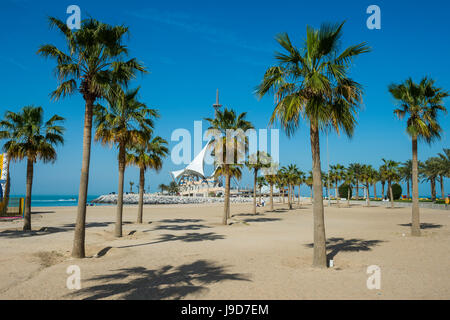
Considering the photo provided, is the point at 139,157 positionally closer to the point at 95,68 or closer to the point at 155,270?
the point at 95,68

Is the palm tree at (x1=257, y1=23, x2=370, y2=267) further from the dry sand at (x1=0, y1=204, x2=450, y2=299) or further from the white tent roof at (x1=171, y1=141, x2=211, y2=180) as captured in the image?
the white tent roof at (x1=171, y1=141, x2=211, y2=180)

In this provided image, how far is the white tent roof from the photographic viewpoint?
465 ft

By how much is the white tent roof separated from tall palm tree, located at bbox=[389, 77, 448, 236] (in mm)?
126152

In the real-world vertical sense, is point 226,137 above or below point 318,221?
above

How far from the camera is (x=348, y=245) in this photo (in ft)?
44.9

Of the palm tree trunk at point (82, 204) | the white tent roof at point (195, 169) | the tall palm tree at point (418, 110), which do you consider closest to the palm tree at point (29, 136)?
the palm tree trunk at point (82, 204)

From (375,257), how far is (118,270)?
28.6 ft

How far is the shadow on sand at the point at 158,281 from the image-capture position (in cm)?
672

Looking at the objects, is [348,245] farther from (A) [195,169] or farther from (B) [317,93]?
(A) [195,169]

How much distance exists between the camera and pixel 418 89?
15672 mm

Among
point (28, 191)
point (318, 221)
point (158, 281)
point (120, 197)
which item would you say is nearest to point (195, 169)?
point (28, 191)

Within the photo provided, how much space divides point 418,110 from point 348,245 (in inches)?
318
